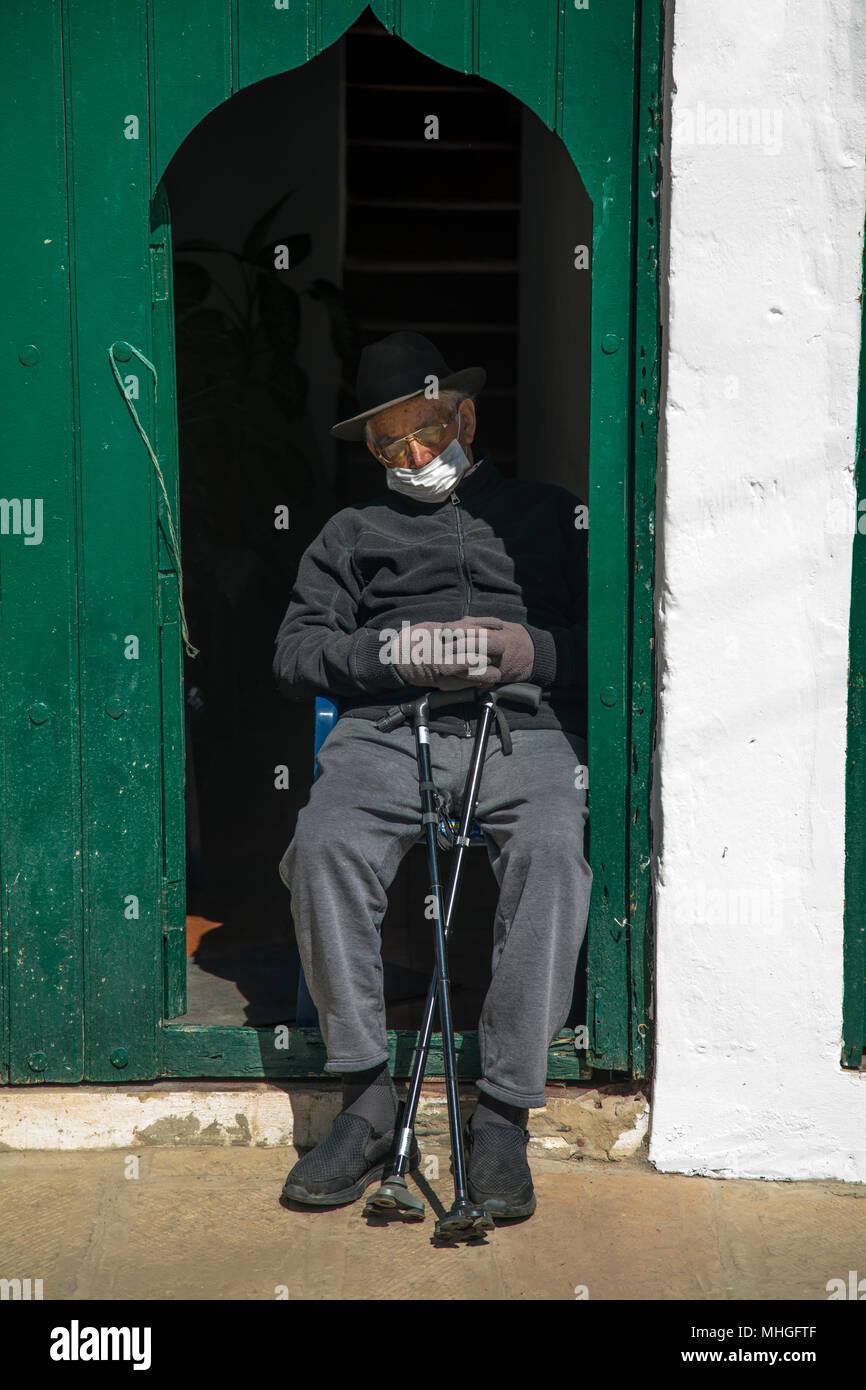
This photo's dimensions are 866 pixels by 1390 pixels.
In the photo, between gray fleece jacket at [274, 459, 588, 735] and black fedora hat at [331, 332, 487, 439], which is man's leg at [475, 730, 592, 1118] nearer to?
gray fleece jacket at [274, 459, 588, 735]

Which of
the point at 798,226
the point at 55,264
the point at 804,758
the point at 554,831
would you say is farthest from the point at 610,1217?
the point at 55,264

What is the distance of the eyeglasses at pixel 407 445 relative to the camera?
3.64 metres

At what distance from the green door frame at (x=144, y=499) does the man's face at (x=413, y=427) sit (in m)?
0.55

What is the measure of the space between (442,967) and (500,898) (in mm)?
208

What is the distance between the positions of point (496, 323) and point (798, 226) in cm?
438

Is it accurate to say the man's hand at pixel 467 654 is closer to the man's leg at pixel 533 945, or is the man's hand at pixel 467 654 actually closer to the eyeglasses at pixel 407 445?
the man's leg at pixel 533 945

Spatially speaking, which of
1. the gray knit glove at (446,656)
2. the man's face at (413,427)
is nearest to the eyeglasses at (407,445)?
the man's face at (413,427)

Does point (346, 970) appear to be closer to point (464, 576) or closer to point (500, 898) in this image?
point (500, 898)

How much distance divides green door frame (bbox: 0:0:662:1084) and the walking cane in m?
0.27

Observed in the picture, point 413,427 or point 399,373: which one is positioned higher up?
point 399,373

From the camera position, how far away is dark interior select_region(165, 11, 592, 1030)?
4.72 m

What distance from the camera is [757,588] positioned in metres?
3.14

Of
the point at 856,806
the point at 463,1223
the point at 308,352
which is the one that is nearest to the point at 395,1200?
the point at 463,1223
